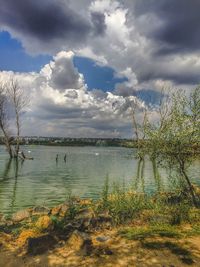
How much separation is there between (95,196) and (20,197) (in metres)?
6.32

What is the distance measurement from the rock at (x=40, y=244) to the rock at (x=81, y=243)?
668mm

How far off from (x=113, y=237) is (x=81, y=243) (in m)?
1.38

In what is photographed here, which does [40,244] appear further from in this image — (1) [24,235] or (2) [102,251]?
(2) [102,251]

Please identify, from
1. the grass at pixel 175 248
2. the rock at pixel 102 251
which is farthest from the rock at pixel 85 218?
the grass at pixel 175 248

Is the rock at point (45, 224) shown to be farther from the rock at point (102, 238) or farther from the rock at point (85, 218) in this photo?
the rock at point (102, 238)

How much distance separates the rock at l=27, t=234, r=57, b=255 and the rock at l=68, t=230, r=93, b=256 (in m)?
0.67

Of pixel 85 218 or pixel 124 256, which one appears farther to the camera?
pixel 85 218

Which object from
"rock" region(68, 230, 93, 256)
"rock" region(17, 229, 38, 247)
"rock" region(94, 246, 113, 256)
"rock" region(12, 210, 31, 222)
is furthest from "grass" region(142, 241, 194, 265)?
"rock" region(12, 210, 31, 222)

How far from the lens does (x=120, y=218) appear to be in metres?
14.5

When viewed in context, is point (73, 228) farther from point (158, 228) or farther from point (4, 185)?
point (4, 185)

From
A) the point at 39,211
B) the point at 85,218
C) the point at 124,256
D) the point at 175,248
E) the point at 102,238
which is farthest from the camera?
the point at 39,211

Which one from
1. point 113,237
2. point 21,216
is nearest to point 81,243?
point 113,237

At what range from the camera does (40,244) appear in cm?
1129

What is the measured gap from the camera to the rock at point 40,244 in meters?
10.9
